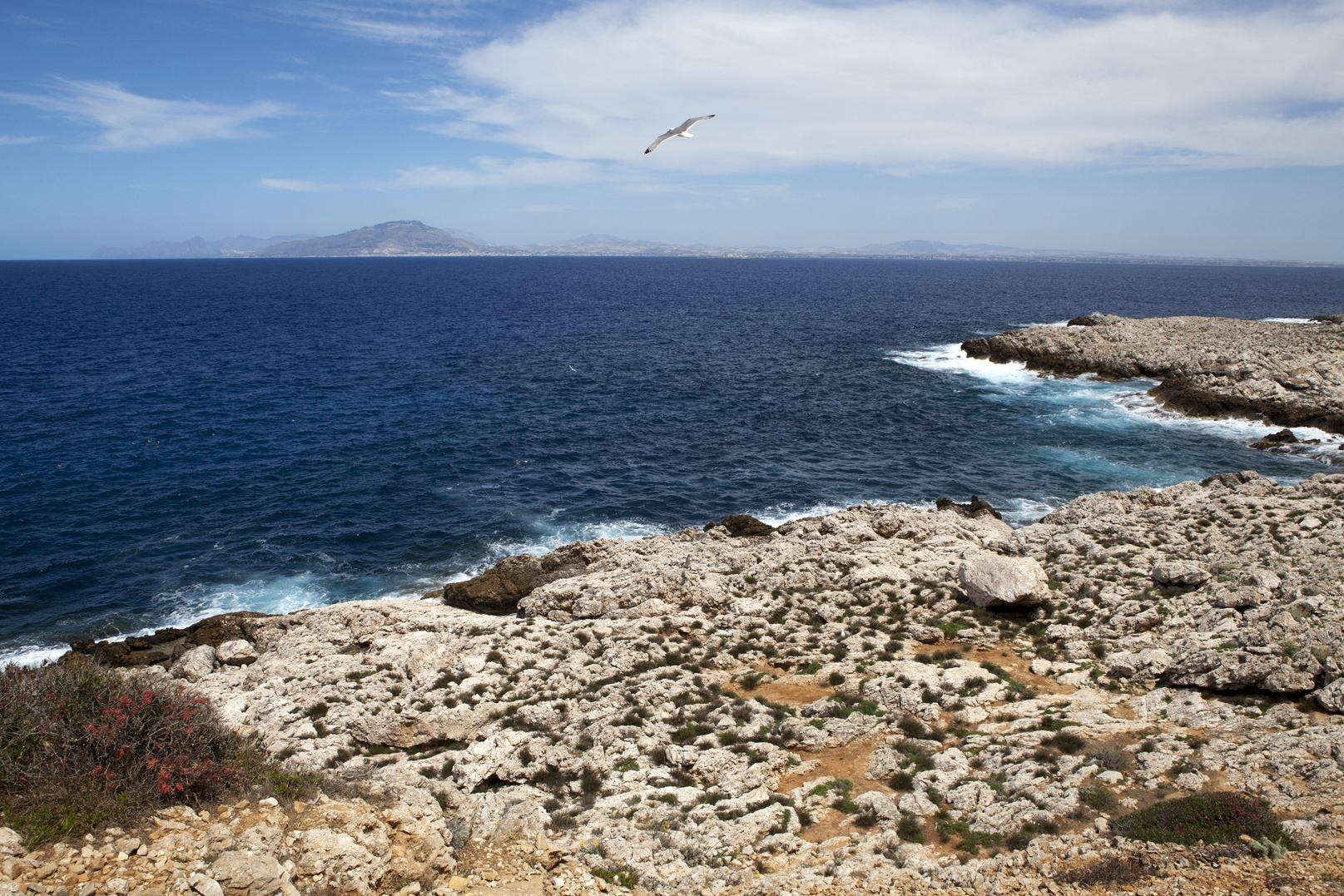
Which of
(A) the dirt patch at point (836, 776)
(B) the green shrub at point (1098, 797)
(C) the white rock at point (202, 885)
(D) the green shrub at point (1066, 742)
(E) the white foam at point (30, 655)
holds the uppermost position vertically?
(C) the white rock at point (202, 885)

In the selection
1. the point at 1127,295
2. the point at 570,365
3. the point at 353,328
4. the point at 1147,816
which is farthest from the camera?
the point at 1127,295

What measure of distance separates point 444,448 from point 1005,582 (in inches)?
1534

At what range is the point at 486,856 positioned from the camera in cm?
1202

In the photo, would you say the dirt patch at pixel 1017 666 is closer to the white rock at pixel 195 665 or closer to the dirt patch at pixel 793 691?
the dirt patch at pixel 793 691

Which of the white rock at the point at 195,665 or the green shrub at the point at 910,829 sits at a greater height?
the green shrub at the point at 910,829

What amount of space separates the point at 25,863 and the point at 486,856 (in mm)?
6244

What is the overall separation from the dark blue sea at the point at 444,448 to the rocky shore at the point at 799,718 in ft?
25.9

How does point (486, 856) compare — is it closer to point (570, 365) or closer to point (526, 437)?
point (526, 437)

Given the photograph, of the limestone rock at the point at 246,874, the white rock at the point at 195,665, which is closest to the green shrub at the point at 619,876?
the limestone rock at the point at 246,874

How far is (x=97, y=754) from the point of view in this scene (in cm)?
1155

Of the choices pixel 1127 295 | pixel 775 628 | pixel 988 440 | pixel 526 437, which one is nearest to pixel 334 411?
pixel 526 437

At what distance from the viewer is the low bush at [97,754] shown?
10570mm

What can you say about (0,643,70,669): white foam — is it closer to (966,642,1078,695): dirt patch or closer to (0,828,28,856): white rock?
(0,828,28,856): white rock

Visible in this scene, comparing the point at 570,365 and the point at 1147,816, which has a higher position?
the point at 570,365
